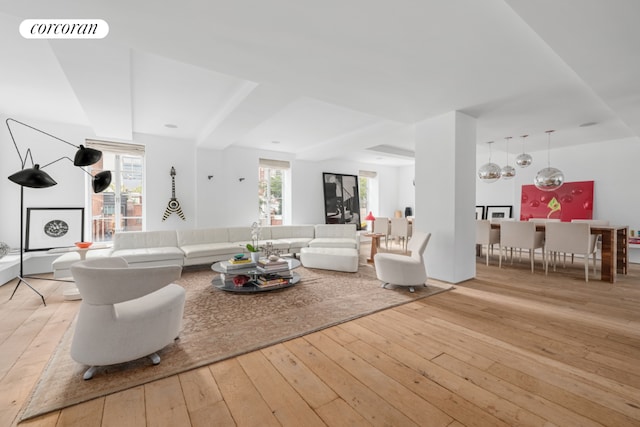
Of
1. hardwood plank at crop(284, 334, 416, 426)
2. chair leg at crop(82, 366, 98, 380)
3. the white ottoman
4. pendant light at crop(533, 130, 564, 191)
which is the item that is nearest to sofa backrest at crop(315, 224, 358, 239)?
the white ottoman

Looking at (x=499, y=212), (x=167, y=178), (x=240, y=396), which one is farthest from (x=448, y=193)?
(x=167, y=178)

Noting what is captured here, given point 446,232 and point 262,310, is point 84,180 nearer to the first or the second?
point 262,310

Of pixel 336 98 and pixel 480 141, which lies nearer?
pixel 336 98

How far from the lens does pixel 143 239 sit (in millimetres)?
5105

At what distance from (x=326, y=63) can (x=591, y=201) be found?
22.8 ft

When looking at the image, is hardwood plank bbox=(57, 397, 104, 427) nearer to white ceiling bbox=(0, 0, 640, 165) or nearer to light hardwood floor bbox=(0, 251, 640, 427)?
light hardwood floor bbox=(0, 251, 640, 427)

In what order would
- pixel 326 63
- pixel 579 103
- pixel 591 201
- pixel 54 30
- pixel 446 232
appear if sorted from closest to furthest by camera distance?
pixel 54 30, pixel 326 63, pixel 579 103, pixel 446 232, pixel 591 201

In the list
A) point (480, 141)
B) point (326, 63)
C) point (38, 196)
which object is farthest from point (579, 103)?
point (38, 196)

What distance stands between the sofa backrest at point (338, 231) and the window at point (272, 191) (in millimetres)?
1645

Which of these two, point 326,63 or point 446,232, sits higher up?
point 326,63

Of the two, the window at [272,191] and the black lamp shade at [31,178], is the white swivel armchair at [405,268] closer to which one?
the black lamp shade at [31,178]

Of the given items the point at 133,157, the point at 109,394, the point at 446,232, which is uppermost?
the point at 133,157

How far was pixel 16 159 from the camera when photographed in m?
4.78

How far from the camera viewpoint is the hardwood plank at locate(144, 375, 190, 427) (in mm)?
1488
